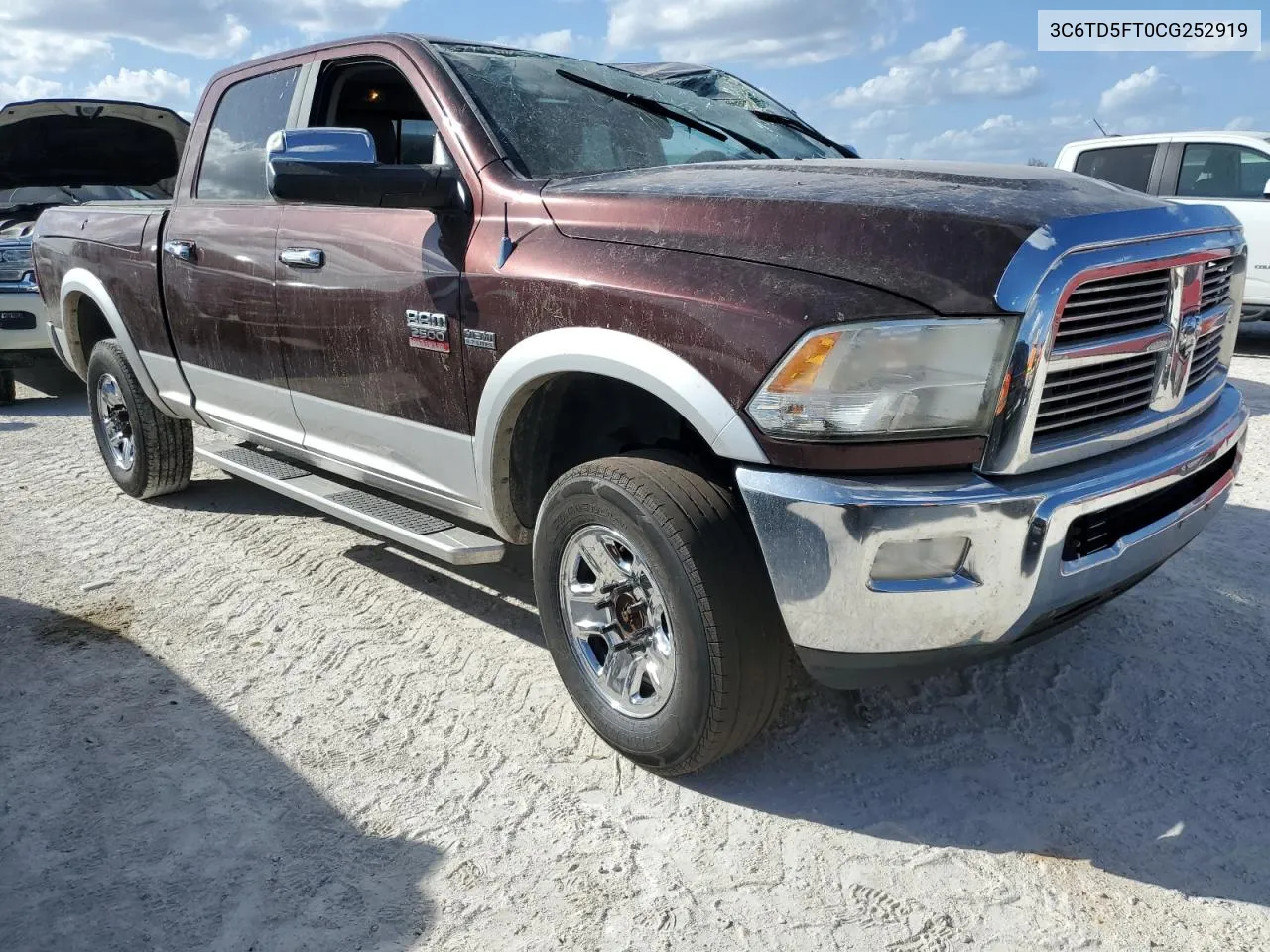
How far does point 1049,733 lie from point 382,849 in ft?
5.84

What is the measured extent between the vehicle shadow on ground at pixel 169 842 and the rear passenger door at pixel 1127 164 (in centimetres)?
905

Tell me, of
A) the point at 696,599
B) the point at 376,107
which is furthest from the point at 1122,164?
the point at 696,599

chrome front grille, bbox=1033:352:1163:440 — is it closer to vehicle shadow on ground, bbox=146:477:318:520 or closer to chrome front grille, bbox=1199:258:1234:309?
chrome front grille, bbox=1199:258:1234:309

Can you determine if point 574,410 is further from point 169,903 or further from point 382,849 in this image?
point 169,903

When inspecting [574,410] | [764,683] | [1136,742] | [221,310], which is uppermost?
[221,310]

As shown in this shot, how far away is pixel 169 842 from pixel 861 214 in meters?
2.14

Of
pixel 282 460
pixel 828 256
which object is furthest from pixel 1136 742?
pixel 282 460

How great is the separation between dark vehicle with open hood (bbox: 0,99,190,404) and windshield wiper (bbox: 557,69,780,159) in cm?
547

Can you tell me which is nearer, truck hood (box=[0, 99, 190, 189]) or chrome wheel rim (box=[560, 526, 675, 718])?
chrome wheel rim (box=[560, 526, 675, 718])

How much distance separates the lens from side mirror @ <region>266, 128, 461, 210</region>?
285cm

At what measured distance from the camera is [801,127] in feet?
14.5

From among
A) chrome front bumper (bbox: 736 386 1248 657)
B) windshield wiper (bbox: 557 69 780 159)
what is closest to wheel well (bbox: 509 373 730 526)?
chrome front bumper (bbox: 736 386 1248 657)

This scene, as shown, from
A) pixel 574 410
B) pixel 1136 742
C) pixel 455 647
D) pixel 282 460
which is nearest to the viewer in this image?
pixel 1136 742

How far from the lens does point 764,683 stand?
2.60m
